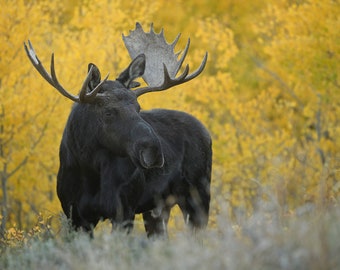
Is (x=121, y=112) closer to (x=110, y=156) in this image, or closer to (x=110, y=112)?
(x=110, y=112)

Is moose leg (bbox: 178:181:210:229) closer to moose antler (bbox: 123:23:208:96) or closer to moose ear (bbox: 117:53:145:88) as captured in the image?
moose antler (bbox: 123:23:208:96)

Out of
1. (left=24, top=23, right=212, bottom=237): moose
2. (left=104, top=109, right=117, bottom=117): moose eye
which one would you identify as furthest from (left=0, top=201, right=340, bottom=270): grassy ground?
(left=104, top=109, right=117, bottom=117): moose eye

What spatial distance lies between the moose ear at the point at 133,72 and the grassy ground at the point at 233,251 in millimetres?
2635

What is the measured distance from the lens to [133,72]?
26.9ft

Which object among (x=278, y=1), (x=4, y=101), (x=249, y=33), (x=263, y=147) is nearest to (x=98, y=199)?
(x=4, y=101)

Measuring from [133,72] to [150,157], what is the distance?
4.00 feet

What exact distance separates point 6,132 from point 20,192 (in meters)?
1.84

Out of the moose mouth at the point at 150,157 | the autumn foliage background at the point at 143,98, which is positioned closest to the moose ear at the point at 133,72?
the moose mouth at the point at 150,157

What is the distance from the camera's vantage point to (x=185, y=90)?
55.5ft

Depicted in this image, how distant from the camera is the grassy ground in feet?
14.4

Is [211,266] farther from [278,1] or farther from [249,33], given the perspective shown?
[249,33]

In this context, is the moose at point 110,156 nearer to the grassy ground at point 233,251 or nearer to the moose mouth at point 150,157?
the moose mouth at point 150,157

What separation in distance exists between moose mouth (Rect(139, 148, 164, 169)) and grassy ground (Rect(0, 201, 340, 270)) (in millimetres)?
1607

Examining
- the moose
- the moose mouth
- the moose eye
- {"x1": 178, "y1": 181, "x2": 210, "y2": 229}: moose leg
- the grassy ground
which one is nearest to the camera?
the grassy ground
